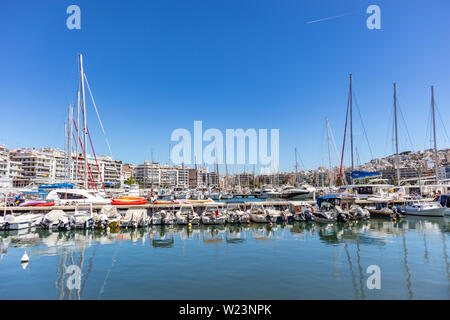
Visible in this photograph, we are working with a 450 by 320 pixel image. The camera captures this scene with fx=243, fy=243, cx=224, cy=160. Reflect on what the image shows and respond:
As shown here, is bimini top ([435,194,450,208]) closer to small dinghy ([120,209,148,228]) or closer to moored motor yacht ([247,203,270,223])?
moored motor yacht ([247,203,270,223])

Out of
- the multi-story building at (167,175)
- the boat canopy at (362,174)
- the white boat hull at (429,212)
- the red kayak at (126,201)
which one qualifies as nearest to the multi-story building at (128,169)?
the multi-story building at (167,175)

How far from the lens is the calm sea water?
36.9ft

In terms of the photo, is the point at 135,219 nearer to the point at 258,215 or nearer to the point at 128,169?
the point at 258,215

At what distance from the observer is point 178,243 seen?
21.4 metres

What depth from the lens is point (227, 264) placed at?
15219 millimetres

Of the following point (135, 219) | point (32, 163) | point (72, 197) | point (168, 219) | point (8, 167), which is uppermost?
point (32, 163)

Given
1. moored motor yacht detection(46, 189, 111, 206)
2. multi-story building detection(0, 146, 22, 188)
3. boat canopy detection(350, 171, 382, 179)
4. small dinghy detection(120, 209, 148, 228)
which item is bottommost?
small dinghy detection(120, 209, 148, 228)

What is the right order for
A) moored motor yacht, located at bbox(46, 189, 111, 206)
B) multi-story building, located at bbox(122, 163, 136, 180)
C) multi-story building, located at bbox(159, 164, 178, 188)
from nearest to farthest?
moored motor yacht, located at bbox(46, 189, 111, 206)
multi-story building, located at bbox(122, 163, 136, 180)
multi-story building, located at bbox(159, 164, 178, 188)

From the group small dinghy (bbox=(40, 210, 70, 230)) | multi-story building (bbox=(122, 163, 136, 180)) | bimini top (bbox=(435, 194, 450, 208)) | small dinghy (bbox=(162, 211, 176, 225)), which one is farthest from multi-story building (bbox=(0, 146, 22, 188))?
bimini top (bbox=(435, 194, 450, 208))

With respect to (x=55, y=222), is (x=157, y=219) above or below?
below

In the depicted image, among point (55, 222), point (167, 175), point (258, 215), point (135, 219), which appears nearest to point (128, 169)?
point (167, 175)

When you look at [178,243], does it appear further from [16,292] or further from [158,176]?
[158,176]
